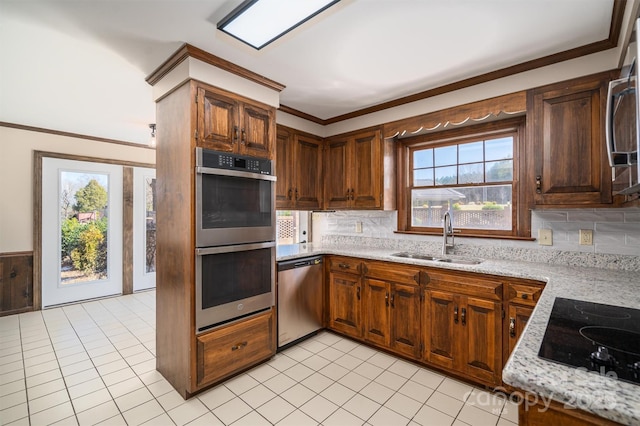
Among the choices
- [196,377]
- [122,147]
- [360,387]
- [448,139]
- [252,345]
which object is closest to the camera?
[196,377]

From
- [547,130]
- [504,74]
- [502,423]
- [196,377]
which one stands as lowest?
[502,423]

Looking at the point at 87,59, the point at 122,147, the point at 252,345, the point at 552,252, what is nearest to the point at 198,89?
the point at 87,59

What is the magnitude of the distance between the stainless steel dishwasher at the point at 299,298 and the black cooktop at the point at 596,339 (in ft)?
6.65

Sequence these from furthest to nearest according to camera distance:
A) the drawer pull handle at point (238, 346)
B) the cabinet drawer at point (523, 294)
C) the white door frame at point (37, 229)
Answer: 1. the white door frame at point (37, 229)
2. the drawer pull handle at point (238, 346)
3. the cabinet drawer at point (523, 294)

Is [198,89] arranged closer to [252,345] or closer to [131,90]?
[131,90]

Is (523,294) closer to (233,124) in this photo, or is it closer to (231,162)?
(231,162)

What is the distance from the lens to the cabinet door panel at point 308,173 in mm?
3328

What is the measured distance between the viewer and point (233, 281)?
2285 millimetres

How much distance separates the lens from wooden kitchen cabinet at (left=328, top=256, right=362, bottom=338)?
291 centimetres

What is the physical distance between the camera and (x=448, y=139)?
300 cm

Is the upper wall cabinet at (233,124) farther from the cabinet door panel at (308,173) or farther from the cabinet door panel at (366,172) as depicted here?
the cabinet door panel at (366,172)

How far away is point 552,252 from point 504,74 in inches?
58.5

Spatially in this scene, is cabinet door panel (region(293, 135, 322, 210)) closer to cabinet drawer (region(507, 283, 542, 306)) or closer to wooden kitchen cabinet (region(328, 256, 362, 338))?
wooden kitchen cabinet (region(328, 256, 362, 338))

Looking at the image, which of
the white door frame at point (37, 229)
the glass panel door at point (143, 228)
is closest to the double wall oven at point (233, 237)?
the glass panel door at point (143, 228)
